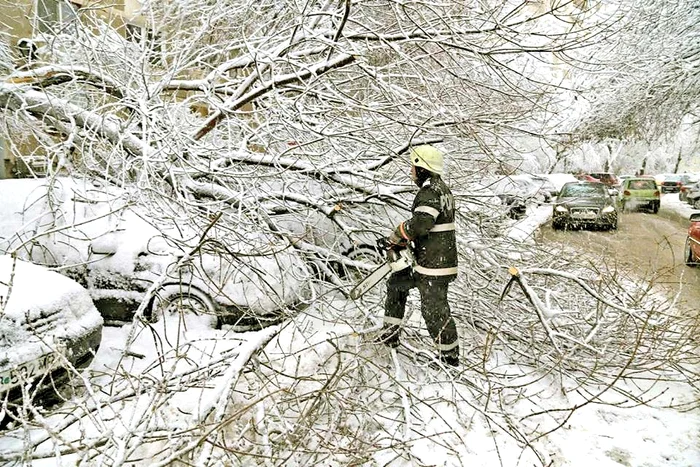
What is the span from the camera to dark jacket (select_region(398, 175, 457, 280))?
4.20m

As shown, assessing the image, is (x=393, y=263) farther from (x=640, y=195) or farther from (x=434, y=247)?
(x=640, y=195)

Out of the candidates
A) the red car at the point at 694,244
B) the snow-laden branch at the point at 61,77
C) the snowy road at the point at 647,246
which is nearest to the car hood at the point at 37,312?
the snow-laden branch at the point at 61,77

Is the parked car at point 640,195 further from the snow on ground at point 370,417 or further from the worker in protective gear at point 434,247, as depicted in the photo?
the worker in protective gear at point 434,247

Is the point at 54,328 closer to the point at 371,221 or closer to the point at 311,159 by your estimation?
the point at 311,159

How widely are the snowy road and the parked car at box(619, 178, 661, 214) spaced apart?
0.90 metres

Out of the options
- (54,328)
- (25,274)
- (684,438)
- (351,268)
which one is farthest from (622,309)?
(25,274)

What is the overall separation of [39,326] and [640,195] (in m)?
24.0

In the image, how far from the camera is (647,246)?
1189 cm

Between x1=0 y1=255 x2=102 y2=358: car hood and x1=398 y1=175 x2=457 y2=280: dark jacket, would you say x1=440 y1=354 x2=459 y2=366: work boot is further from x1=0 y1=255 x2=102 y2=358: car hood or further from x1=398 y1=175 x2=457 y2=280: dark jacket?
x1=0 y1=255 x2=102 y2=358: car hood

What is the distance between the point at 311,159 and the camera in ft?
18.3

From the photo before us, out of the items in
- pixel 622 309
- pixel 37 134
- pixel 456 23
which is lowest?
pixel 622 309

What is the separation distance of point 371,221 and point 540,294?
210 centimetres

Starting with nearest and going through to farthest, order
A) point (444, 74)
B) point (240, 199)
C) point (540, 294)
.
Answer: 1. point (240, 199)
2. point (540, 294)
3. point (444, 74)

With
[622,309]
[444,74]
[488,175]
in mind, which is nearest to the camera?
[622,309]
